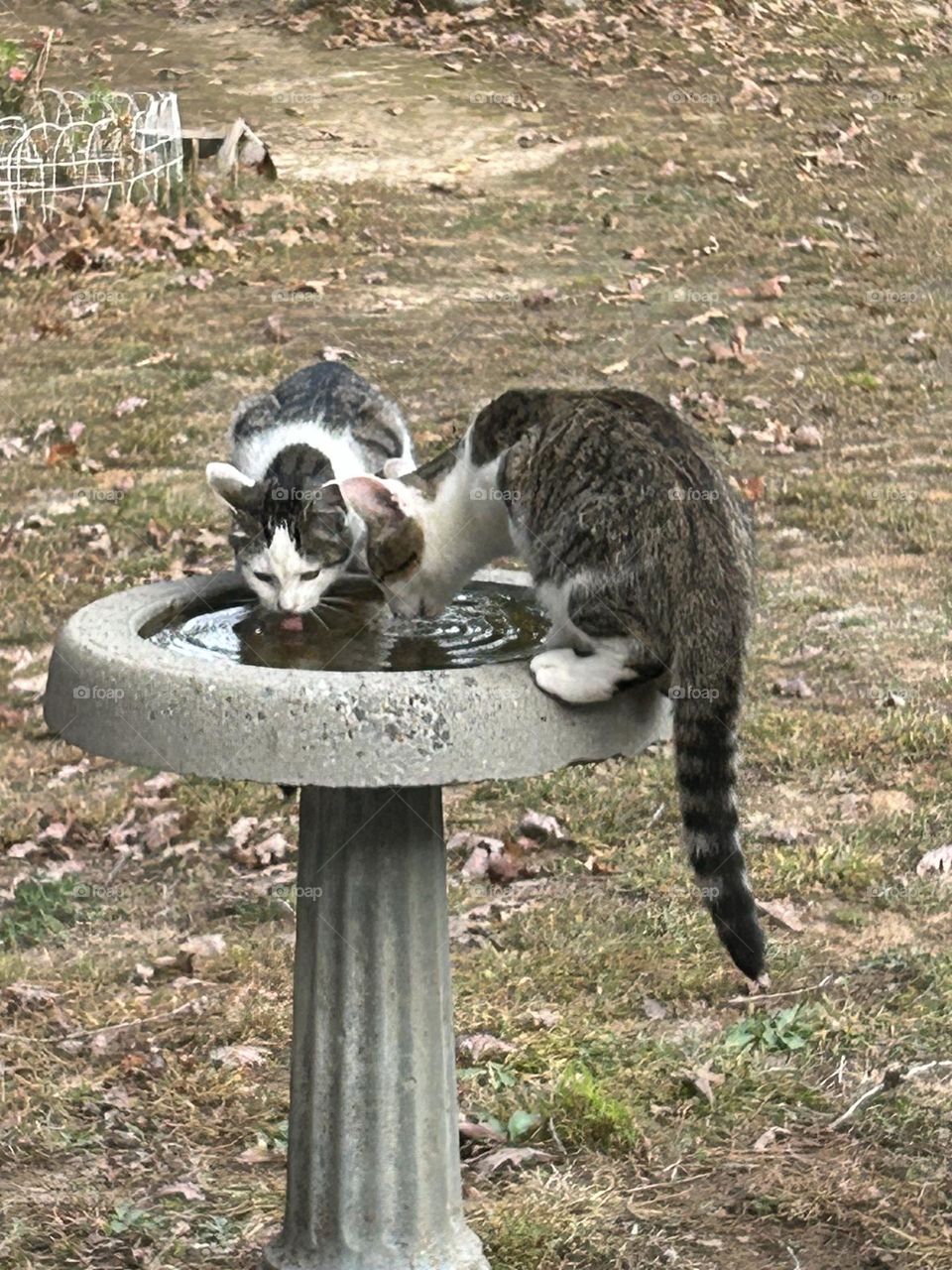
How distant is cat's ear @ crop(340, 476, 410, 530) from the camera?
459 centimetres

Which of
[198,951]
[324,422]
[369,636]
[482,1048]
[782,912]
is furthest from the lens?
[324,422]

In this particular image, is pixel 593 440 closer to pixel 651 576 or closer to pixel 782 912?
pixel 651 576

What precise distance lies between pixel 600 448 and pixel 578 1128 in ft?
6.34

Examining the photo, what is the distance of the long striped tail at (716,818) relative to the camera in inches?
153

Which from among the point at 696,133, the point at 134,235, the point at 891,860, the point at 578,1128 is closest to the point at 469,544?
the point at 578,1128

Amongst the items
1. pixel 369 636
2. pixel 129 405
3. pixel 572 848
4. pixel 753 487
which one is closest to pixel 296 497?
pixel 369 636

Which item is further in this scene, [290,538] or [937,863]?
[937,863]

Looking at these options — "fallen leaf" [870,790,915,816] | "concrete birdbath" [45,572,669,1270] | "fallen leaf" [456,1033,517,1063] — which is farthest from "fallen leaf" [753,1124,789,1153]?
"fallen leaf" [870,790,915,816]

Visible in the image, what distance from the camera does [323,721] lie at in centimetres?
363

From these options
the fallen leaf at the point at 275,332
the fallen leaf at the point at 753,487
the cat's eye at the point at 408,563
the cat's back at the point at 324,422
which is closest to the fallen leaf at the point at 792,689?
the cat's back at the point at 324,422

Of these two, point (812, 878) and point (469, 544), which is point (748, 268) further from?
point (469, 544)

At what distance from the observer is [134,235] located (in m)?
13.7

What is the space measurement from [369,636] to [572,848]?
7.99 ft

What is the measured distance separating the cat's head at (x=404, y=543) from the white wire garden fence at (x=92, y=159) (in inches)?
392
